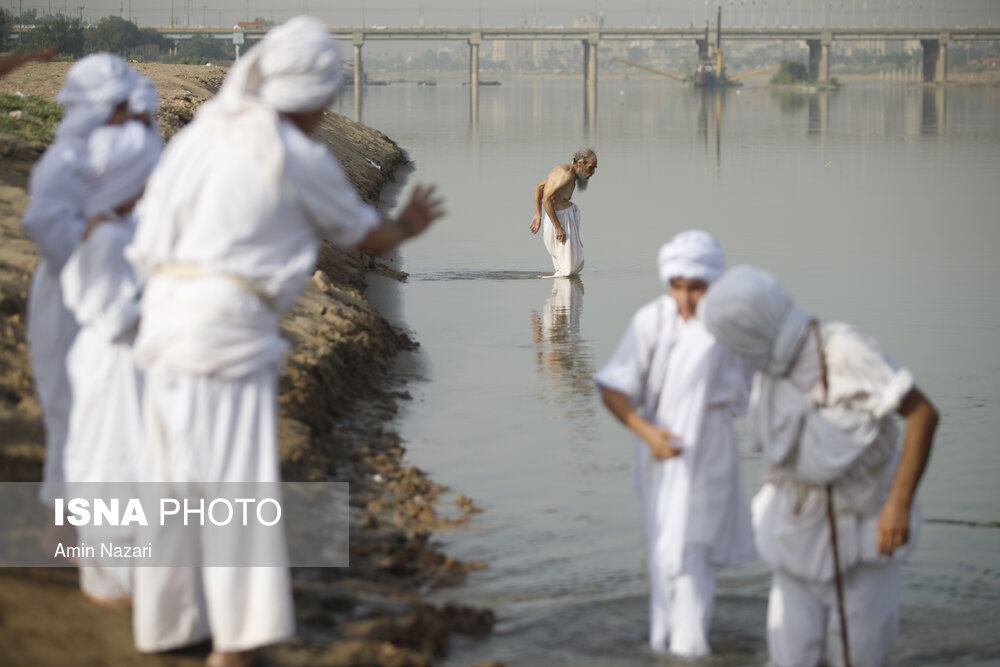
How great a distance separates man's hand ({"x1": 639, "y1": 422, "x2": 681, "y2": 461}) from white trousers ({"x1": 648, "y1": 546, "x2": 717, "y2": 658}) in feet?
1.23

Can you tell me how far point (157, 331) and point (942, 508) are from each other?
15.5 feet

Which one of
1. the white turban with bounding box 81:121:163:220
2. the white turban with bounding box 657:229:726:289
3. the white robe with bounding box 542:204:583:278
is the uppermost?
the white turban with bounding box 81:121:163:220

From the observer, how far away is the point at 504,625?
529cm

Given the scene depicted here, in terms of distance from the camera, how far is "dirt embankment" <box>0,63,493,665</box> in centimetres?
416

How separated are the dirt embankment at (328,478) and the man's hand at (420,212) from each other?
1440mm

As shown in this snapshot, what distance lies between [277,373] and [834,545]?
185cm

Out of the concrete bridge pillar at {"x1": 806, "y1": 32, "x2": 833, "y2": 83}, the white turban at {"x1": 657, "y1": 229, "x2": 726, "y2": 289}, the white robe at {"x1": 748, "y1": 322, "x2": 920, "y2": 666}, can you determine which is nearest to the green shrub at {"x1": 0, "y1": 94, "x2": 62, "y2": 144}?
the white turban at {"x1": 657, "y1": 229, "x2": 726, "y2": 289}

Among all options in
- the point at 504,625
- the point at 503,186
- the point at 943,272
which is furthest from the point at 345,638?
the point at 503,186

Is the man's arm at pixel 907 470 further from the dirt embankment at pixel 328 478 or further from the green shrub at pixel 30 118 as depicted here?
the green shrub at pixel 30 118

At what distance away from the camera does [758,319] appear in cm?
408

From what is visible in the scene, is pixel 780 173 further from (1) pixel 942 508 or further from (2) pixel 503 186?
(1) pixel 942 508

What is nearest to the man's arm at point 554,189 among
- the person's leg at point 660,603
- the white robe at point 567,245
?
the white robe at point 567,245

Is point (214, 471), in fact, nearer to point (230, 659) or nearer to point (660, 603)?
point (230, 659)

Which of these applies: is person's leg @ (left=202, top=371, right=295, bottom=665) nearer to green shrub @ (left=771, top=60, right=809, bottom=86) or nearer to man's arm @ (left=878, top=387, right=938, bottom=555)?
man's arm @ (left=878, top=387, right=938, bottom=555)
